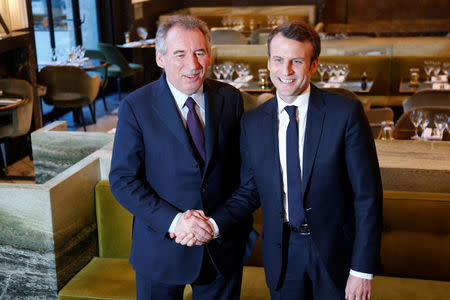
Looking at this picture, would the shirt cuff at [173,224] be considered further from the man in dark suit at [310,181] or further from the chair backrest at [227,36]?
the chair backrest at [227,36]

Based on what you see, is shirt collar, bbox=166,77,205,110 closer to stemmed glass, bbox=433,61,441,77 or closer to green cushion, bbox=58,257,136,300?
green cushion, bbox=58,257,136,300

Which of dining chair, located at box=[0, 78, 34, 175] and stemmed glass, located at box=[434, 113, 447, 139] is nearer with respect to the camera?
stemmed glass, located at box=[434, 113, 447, 139]

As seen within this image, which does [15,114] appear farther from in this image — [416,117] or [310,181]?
[310,181]

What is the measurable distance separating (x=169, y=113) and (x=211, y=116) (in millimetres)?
142

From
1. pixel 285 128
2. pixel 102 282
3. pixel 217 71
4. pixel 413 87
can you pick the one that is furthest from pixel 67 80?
pixel 285 128

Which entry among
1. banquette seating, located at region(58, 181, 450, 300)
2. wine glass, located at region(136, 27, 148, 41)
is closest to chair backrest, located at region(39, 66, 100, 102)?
wine glass, located at region(136, 27, 148, 41)

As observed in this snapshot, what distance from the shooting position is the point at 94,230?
3006 millimetres

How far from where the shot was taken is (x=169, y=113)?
1948mm

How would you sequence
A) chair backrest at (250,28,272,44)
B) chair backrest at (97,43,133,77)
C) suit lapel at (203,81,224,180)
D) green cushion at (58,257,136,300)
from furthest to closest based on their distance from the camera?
chair backrest at (250,28,272,44), chair backrest at (97,43,133,77), green cushion at (58,257,136,300), suit lapel at (203,81,224,180)

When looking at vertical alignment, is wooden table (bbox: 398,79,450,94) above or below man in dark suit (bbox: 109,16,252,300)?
below

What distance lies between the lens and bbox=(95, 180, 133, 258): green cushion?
2939mm

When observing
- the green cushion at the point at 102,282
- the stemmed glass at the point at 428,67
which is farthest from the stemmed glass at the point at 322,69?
the green cushion at the point at 102,282

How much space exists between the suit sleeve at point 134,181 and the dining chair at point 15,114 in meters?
3.83

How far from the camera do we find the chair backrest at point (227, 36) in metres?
9.57
